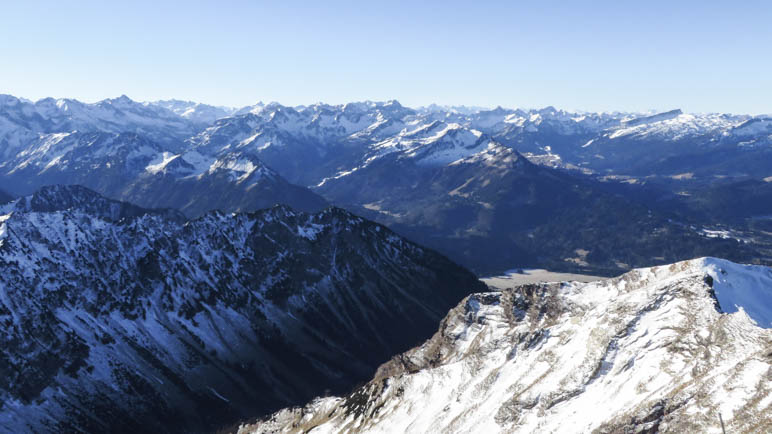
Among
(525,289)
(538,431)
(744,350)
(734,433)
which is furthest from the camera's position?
(525,289)

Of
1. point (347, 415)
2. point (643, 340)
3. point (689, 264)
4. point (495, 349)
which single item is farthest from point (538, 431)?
point (347, 415)

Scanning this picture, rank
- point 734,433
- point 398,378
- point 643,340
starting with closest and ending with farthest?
point 734,433 → point 643,340 → point 398,378

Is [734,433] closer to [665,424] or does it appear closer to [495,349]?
[665,424]

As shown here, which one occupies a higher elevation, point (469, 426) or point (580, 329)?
point (580, 329)

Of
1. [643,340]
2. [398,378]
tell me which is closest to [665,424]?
[643,340]

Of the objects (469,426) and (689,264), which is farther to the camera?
(689,264)

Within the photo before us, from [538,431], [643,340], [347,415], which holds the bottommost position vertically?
[347,415]

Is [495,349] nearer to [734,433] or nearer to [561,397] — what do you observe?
[561,397]
